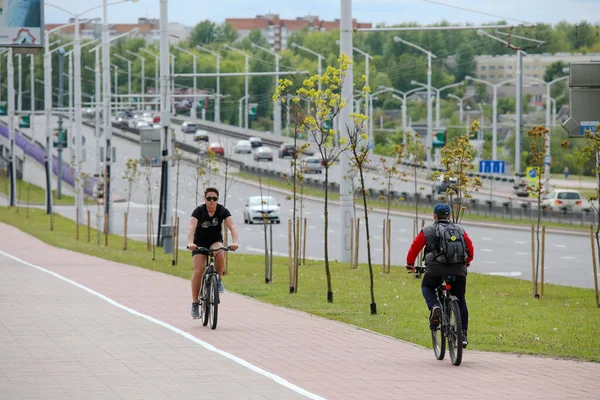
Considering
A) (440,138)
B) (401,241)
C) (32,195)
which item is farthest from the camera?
(32,195)

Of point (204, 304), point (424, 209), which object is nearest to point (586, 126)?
point (204, 304)

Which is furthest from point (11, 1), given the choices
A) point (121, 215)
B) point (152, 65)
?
point (152, 65)

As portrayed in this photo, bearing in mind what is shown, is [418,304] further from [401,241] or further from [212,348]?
[401,241]

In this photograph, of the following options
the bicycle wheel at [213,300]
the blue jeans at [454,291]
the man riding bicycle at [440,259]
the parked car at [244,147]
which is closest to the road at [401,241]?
the bicycle wheel at [213,300]

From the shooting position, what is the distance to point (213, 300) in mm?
15727

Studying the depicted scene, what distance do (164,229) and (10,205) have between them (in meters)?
36.9

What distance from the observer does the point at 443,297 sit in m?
13.1

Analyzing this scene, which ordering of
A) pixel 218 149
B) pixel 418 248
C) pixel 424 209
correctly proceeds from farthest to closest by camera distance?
pixel 218 149, pixel 424 209, pixel 418 248

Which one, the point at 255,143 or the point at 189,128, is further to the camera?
the point at 189,128

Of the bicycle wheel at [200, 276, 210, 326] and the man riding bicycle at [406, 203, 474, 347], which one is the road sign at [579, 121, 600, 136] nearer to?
the bicycle wheel at [200, 276, 210, 326]

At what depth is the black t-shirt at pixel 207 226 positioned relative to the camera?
16094mm

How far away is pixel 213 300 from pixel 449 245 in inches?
159

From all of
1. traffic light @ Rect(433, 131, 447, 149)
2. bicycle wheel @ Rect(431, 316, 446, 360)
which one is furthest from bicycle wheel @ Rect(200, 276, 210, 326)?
traffic light @ Rect(433, 131, 447, 149)

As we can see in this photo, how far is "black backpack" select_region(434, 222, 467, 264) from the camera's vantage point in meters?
12.7
